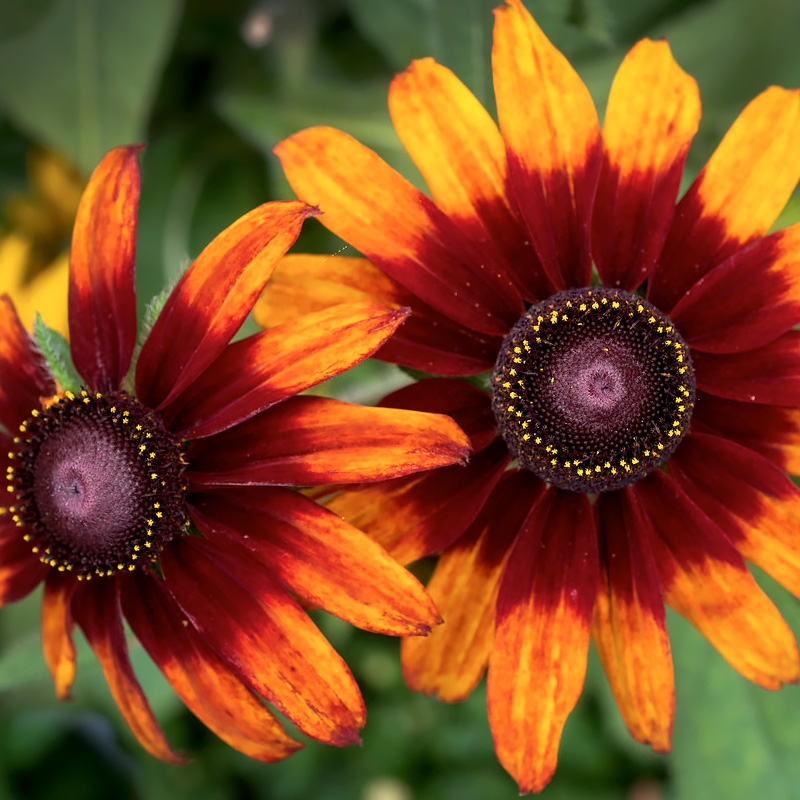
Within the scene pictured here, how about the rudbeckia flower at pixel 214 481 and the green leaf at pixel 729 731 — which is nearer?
the rudbeckia flower at pixel 214 481

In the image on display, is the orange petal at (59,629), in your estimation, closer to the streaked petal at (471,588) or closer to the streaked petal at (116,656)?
the streaked petal at (116,656)

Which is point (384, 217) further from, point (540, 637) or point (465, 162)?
point (540, 637)

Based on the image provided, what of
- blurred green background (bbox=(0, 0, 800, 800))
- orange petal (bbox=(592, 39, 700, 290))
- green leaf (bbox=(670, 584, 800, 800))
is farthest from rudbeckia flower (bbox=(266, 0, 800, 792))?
green leaf (bbox=(670, 584, 800, 800))

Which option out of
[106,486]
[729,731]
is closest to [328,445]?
[106,486]

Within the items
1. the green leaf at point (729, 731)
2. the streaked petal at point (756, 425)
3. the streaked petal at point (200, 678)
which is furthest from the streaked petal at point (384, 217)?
the green leaf at point (729, 731)

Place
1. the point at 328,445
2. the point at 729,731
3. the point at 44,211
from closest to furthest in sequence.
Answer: the point at 328,445 < the point at 729,731 < the point at 44,211

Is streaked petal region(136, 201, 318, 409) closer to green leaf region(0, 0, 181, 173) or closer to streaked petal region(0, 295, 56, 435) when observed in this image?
streaked petal region(0, 295, 56, 435)
